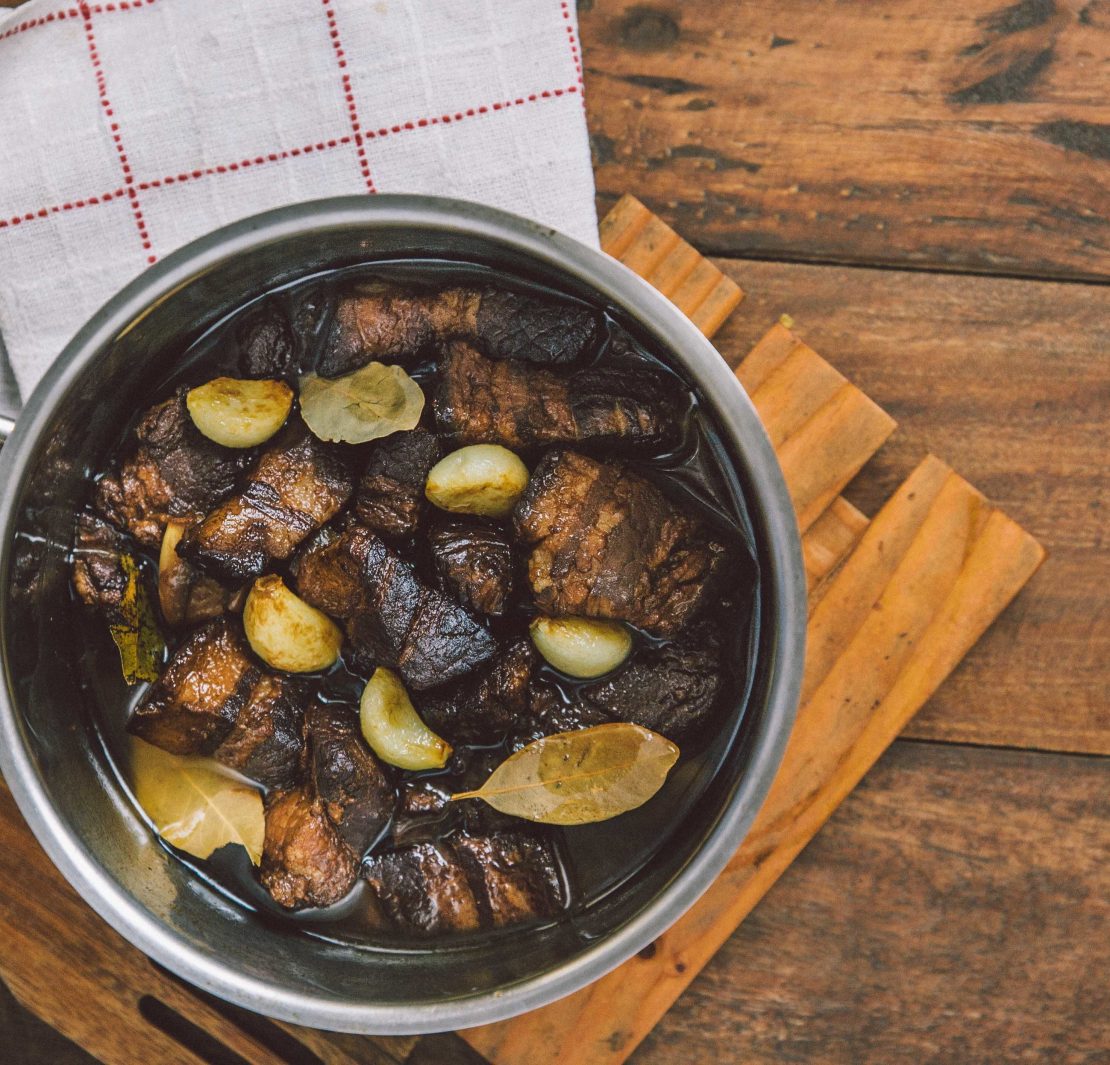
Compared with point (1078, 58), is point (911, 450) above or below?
below

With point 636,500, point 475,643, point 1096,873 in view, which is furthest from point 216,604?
point 1096,873

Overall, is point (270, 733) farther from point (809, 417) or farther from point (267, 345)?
point (809, 417)

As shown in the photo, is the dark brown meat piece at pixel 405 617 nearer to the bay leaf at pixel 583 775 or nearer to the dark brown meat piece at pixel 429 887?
the bay leaf at pixel 583 775

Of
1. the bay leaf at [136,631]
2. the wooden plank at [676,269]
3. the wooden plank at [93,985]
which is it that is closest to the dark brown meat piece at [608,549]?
the wooden plank at [676,269]

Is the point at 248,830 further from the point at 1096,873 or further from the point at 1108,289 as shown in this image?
the point at 1108,289

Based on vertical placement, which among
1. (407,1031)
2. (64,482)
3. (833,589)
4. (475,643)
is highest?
(64,482)

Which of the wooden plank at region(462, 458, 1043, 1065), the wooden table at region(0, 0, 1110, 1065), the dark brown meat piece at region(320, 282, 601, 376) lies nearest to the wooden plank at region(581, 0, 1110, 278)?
the wooden table at region(0, 0, 1110, 1065)

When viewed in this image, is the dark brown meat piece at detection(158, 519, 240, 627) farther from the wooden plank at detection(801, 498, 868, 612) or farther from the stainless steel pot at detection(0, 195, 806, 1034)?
the wooden plank at detection(801, 498, 868, 612)
